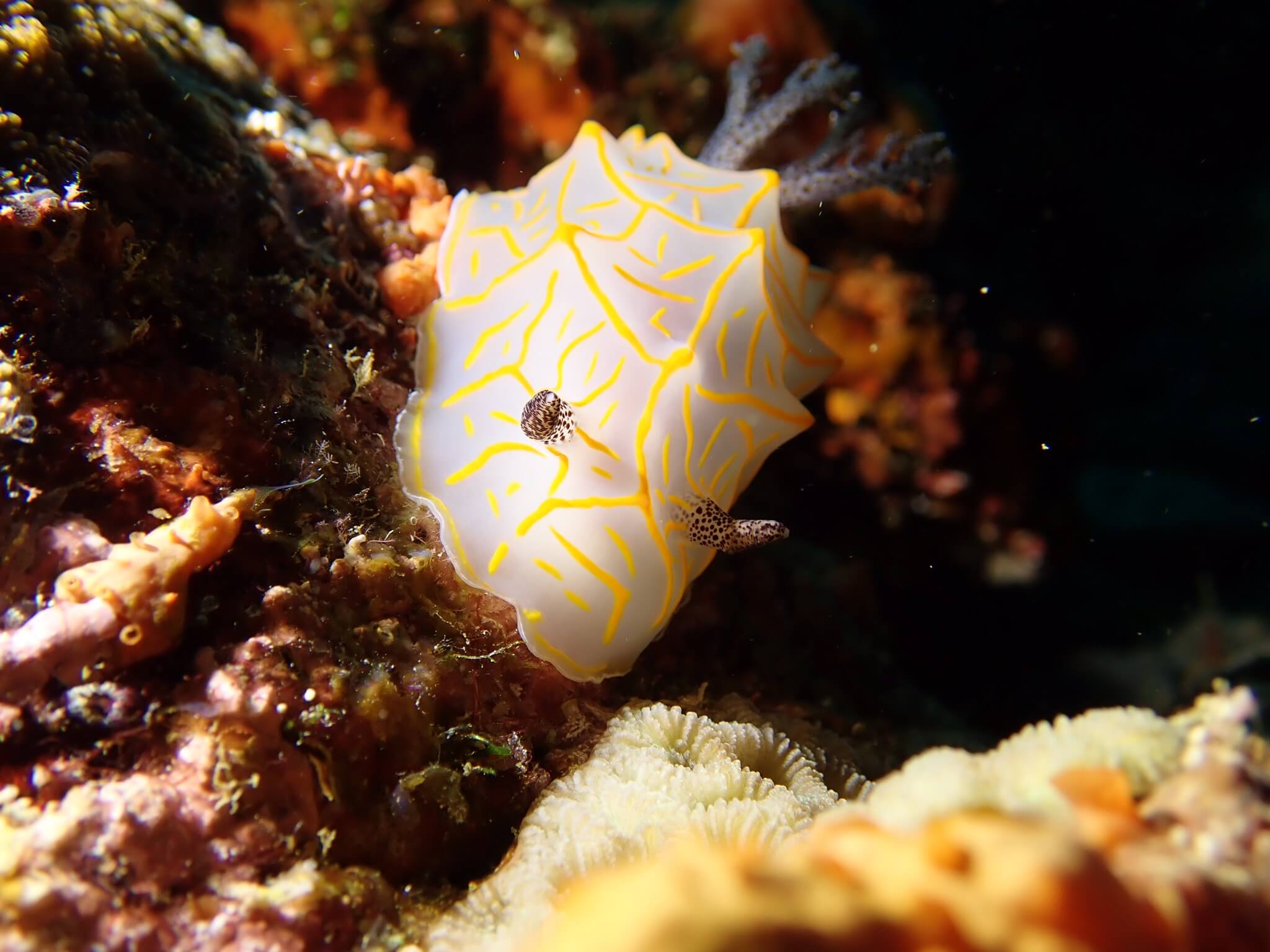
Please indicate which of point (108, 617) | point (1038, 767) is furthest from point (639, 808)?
point (108, 617)

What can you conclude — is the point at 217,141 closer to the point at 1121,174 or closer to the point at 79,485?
the point at 79,485

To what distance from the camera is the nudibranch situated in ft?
7.83

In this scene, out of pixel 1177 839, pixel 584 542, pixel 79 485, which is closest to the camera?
pixel 1177 839

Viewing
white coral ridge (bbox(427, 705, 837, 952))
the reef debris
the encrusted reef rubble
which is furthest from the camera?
white coral ridge (bbox(427, 705, 837, 952))

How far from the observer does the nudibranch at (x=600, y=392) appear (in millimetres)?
2387

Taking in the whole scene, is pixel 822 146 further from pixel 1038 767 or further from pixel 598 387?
pixel 1038 767

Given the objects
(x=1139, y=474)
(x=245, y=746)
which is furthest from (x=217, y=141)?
(x=1139, y=474)

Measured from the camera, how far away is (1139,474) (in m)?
5.00

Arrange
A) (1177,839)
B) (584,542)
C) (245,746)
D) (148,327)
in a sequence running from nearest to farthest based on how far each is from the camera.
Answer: (1177,839), (245,746), (148,327), (584,542)

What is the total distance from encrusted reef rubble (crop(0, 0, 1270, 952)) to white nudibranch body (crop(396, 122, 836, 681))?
0.56 ft

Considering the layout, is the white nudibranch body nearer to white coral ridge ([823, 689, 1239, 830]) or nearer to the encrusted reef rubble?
the encrusted reef rubble

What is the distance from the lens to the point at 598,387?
2.55m

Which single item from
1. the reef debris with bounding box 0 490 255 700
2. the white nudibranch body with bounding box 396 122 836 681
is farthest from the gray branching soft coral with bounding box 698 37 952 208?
the reef debris with bounding box 0 490 255 700

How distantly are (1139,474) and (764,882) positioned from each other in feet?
17.2
